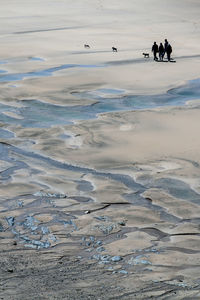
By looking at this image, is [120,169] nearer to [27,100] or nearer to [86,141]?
[86,141]

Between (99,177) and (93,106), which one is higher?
(93,106)

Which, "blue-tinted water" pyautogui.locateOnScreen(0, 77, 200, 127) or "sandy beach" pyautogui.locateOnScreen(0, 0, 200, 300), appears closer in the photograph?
"sandy beach" pyautogui.locateOnScreen(0, 0, 200, 300)

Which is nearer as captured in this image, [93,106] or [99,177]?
[99,177]

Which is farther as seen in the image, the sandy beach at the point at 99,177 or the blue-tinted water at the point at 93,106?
the blue-tinted water at the point at 93,106
